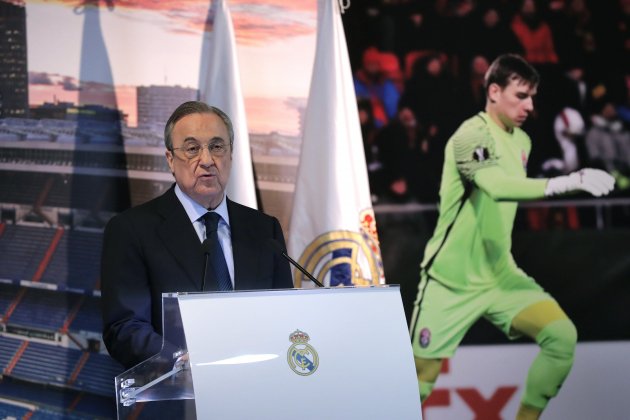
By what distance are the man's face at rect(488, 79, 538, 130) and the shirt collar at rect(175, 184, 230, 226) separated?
2.02 meters

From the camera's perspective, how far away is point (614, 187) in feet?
14.0

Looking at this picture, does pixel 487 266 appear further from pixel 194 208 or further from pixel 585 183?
pixel 194 208

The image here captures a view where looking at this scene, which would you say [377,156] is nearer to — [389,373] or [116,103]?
[116,103]

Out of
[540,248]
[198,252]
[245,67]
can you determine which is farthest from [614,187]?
[198,252]

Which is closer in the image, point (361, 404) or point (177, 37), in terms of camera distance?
point (361, 404)

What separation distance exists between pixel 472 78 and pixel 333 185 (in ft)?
3.31

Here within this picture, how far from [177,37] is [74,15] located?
472 mm

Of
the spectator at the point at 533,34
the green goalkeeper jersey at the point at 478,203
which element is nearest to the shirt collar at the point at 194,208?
the green goalkeeper jersey at the point at 478,203

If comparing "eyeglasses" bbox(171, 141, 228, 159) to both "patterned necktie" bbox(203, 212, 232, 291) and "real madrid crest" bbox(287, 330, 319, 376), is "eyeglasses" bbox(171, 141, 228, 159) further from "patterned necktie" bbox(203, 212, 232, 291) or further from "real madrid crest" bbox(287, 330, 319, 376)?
"real madrid crest" bbox(287, 330, 319, 376)

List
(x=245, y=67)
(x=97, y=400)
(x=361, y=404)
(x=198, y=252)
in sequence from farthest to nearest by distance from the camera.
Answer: (x=245, y=67) → (x=97, y=400) → (x=198, y=252) → (x=361, y=404)

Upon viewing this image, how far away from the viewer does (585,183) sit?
14.0 feet

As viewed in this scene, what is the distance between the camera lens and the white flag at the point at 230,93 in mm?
3723

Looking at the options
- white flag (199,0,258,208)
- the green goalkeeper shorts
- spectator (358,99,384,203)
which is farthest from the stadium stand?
the green goalkeeper shorts

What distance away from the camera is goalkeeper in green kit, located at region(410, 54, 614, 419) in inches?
163
